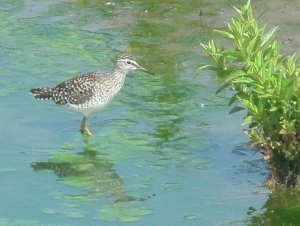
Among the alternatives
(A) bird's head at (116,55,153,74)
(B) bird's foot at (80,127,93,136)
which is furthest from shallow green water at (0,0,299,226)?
(A) bird's head at (116,55,153,74)

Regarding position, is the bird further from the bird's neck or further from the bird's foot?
the bird's foot

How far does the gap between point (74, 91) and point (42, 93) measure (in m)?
0.40

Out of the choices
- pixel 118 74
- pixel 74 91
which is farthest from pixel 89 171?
pixel 118 74

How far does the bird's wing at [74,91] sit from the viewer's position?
13.2m

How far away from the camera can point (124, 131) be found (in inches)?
505

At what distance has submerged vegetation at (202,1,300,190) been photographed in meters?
10.3

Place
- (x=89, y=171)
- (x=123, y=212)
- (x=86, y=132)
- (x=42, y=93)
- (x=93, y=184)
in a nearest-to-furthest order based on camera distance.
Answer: (x=123, y=212) < (x=93, y=184) < (x=89, y=171) < (x=86, y=132) < (x=42, y=93)

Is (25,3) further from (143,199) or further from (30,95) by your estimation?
(143,199)

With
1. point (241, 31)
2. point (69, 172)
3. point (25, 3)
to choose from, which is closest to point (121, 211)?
point (69, 172)

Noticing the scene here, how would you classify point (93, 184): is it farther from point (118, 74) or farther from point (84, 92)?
point (118, 74)

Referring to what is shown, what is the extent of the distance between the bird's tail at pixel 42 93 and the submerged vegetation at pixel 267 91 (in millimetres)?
3029

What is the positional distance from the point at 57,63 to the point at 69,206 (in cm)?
484

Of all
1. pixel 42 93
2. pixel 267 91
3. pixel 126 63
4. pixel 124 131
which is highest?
pixel 267 91

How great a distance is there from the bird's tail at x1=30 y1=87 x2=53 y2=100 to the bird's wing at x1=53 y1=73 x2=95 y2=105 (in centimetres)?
6
